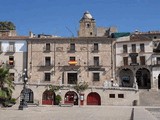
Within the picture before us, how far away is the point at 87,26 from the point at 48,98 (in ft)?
74.4

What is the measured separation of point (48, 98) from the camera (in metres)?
51.2

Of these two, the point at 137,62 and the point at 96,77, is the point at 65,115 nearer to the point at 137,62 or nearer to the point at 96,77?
the point at 96,77

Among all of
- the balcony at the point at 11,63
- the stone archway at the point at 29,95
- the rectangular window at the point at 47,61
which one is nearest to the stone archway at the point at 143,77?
the rectangular window at the point at 47,61

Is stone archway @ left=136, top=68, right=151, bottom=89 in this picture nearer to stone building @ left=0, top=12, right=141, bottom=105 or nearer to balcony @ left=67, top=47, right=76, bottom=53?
stone building @ left=0, top=12, right=141, bottom=105

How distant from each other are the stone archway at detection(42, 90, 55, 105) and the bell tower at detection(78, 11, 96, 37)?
19.9 m

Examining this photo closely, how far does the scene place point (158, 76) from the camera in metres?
54.8

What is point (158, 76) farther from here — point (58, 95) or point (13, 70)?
point (13, 70)

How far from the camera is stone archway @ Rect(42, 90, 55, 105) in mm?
51062

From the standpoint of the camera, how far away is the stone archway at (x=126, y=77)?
57.1m

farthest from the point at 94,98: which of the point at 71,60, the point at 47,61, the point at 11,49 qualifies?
the point at 11,49

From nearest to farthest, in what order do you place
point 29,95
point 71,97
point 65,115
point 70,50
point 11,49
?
point 65,115 < point 71,97 < point 29,95 < point 70,50 < point 11,49

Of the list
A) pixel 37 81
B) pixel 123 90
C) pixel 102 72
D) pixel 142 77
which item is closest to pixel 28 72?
pixel 37 81

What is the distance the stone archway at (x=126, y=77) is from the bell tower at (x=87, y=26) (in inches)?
528

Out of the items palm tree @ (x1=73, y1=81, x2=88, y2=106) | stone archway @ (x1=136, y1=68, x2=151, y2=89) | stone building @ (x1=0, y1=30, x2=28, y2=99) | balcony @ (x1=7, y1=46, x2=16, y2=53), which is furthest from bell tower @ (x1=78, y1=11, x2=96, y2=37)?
palm tree @ (x1=73, y1=81, x2=88, y2=106)
